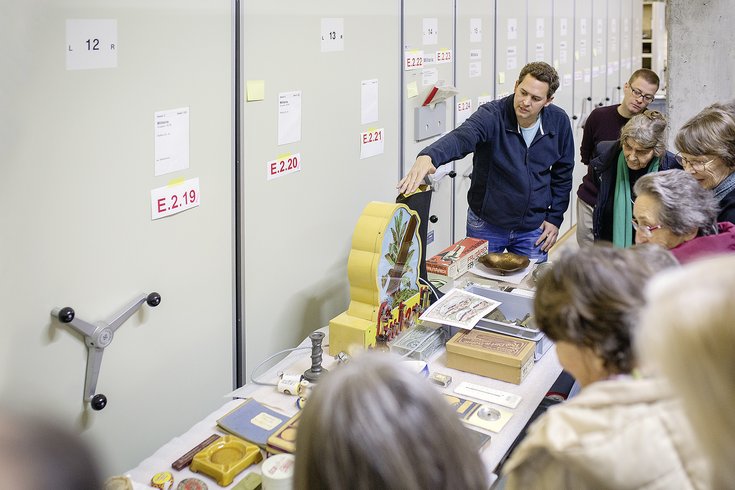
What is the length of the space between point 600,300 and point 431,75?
2.74 m

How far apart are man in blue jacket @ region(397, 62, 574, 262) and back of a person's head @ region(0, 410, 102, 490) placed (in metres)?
1.97

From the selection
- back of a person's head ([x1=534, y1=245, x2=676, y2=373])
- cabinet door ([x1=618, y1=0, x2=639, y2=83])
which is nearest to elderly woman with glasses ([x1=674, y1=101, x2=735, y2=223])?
back of a person's head ([x1=534, y1=245, x2=676, y2=373])

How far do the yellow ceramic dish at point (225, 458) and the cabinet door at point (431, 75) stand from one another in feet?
6.67

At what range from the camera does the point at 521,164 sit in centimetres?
341

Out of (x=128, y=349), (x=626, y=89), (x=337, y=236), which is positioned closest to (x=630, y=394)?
(x=128, y=349)

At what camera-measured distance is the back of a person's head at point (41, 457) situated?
1.68 metres

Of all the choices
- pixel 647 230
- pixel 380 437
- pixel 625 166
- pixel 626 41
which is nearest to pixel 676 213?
pixel 647 230

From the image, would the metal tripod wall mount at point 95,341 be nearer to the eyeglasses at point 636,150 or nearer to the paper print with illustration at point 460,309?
the paper print with illustration at point 460,309

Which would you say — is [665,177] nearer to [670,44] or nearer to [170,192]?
[170,192]

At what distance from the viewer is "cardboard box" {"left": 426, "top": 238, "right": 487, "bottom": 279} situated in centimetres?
289

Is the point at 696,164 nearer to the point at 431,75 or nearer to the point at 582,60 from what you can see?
the point at 431,75

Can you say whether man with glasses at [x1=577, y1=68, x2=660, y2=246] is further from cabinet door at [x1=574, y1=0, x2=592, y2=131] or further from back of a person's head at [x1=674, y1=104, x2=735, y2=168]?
cabinet door at [x1=574, y1=0, x2=592, y2=131]

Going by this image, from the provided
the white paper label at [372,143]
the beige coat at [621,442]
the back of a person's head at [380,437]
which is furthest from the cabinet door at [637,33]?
the back of a person's head at [380,437]

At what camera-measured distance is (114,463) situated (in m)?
2.12
